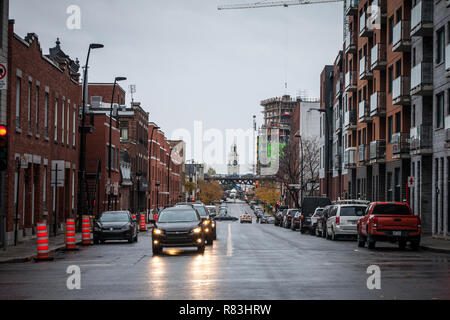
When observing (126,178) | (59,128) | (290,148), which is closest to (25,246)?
(59,128)

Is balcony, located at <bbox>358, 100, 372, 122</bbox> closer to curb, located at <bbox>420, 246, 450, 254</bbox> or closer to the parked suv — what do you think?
the parked suv

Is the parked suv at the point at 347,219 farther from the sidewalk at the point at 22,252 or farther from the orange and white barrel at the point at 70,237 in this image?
the orange and white barrel at the point at 70,237

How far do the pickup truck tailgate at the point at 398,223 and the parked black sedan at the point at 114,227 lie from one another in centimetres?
1177

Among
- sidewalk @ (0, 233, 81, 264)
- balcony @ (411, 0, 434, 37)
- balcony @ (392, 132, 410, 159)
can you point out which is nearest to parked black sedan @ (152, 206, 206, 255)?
sidewalk @ (0, 233, 81, 264)

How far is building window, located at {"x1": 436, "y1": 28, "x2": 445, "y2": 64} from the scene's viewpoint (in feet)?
126

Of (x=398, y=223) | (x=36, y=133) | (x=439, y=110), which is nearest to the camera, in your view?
(x=398, y=223)

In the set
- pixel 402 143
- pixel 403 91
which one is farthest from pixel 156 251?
A: pixel 403 91

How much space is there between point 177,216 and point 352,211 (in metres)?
11.8

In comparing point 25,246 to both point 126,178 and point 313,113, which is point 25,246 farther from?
point 313,113

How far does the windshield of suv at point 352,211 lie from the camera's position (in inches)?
1419

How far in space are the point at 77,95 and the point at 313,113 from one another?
272 ft

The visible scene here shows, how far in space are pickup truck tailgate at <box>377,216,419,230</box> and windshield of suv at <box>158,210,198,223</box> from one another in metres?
7.12

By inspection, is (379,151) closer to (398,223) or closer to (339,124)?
(339,124)

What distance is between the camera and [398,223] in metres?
28.3
